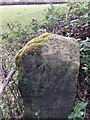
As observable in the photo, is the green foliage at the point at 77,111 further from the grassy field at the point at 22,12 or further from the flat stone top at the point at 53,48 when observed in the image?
the grassy field at the point at 22,12

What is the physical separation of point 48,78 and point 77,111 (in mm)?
361

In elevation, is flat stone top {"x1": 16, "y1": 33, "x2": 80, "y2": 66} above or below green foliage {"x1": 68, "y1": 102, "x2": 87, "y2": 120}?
above

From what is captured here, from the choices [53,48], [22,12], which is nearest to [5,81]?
[53,48]

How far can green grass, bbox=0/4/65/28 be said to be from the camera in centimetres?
602

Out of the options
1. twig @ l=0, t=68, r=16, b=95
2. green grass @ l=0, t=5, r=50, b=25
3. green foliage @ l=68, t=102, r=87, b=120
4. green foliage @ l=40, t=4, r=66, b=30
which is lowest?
green foliage @ l=68, t=102, r=87, b=120

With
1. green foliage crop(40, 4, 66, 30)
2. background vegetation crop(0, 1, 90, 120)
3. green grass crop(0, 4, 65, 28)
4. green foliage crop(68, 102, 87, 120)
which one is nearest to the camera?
green foliage crop(68, 102, 87, 120)

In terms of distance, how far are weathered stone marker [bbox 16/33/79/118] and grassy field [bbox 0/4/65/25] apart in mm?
3601

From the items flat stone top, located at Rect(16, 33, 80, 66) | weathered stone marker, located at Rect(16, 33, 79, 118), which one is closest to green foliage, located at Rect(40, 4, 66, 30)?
flat stone top, located at Rect(16, 33, 80, 66)

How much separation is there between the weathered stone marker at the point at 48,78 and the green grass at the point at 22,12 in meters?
3.60

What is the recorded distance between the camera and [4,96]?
7.65 feet

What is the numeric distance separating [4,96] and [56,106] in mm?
457

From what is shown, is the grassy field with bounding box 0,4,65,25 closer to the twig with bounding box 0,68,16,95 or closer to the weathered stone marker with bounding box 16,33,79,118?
the twig with bounding box 0,68,16,95

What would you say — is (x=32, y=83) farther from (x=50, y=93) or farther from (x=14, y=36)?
(x=14, y=36)

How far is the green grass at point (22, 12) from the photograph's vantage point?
6.02 meters
